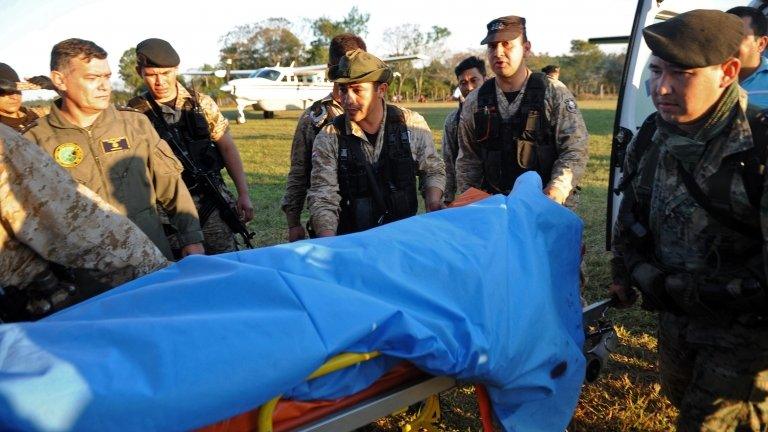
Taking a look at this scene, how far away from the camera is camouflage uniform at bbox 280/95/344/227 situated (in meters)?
4.00

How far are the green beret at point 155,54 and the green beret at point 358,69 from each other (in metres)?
1.46

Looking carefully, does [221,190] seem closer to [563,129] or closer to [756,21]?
[563,129]

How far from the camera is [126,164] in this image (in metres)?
3.12

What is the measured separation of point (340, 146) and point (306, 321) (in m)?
2.00

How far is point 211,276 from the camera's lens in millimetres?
1809

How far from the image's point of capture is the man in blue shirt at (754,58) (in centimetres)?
390

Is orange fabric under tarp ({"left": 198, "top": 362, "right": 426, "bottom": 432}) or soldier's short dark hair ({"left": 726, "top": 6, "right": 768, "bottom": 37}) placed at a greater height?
soldier's short dark hair ({"left": 726, "top": 6, "right": 768, "bottom": 37})

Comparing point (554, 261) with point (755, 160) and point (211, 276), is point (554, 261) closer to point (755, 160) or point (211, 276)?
point (755, 160)

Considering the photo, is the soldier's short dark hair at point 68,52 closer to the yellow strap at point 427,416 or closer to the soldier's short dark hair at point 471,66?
the yellow strap at point 427,416

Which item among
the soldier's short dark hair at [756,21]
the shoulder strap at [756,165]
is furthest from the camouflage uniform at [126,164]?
the soldier's short dark hair at [756,21]

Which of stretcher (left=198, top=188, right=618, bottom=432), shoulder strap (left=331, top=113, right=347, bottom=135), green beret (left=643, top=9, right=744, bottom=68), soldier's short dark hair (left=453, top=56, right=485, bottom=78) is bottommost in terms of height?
stretcher (left=198, top=188, right=618, bottom=432)

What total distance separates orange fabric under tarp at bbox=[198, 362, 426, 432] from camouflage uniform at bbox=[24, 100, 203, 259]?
6.13 feet

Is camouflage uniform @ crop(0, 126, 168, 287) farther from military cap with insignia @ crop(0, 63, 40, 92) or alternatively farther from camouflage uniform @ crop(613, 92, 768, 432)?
camouflage uniform @ crop(613, 92, 768, 432)

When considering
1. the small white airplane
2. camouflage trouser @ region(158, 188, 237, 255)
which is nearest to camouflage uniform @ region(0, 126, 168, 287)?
camouflage trouser @ region(158, 188, 237, 255)
